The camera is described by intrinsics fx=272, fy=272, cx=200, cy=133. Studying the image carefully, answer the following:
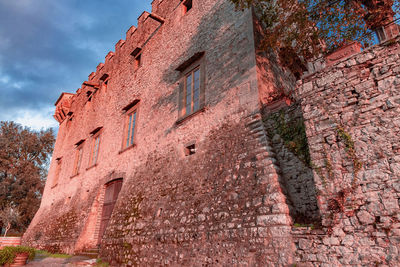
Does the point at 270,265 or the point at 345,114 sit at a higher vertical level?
the point at 345,114

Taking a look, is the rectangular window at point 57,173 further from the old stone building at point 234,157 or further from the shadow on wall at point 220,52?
the shadow on wall at point 220,52

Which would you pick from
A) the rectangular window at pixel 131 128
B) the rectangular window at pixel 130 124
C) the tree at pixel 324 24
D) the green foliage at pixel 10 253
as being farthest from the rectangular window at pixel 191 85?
the green foliage at pixel 10 253

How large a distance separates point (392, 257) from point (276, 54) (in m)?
5.10

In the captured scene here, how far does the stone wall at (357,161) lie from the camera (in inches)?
128

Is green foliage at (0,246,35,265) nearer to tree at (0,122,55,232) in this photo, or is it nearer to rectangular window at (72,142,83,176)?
rectangular window at (72,142,83,176)

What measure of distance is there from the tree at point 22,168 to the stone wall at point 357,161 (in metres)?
22.1

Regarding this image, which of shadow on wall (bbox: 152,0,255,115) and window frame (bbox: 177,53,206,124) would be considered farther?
window frame (bbox: 177,53,206,124)

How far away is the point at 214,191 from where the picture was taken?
5.44m

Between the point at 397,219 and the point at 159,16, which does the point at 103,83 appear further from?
the point at 397,219

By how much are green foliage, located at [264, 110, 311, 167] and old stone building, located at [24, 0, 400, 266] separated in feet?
0.07

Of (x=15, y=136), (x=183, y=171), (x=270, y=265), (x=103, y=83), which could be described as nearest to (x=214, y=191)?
(x=183, y=171)

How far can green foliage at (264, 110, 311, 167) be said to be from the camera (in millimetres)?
4625

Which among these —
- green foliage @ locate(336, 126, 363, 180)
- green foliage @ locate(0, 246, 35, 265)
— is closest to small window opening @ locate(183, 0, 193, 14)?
green foliage @ locate(336, 126, 363, 180)

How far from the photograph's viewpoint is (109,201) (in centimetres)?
990
